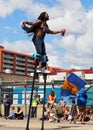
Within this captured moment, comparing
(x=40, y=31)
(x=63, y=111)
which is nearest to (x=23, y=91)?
(x=63, y=111)

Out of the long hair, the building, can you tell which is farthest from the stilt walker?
the building

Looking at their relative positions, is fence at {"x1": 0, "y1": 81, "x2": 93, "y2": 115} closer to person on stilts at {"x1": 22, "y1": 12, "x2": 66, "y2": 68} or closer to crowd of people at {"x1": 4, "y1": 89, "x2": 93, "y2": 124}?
crowd of people at {"x1": 4, "y1": 89, "x2": 93, "y2": 124}

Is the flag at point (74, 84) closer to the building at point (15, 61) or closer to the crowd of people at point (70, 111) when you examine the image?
the crowd of people at point (70, 111)

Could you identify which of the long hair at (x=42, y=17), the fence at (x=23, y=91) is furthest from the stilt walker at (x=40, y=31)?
the fence at (x=23, y=91)

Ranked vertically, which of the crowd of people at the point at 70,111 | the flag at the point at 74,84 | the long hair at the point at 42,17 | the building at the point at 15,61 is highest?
the building at the point at 15,61

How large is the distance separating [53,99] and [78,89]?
5280mm

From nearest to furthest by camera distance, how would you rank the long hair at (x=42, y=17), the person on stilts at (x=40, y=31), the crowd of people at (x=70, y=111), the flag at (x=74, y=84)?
the person on stilts at (x=40, y=31) → the long hair at (x=42, y=17) → the flag at (x=74, y=84) → the crowd of people at (x=70, y=111)

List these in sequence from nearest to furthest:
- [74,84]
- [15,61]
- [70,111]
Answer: [74,84]
[70,111]
[15,61]

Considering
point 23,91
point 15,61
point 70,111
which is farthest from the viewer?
point 15,61

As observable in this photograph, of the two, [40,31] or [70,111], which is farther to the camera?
[70,111]

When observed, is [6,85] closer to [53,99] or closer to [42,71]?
[53,99]

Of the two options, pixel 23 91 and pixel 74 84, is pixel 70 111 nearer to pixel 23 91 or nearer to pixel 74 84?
pixel 74 84

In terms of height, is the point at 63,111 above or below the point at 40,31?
below

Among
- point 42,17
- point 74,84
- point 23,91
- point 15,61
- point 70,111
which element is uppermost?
point 15,61
